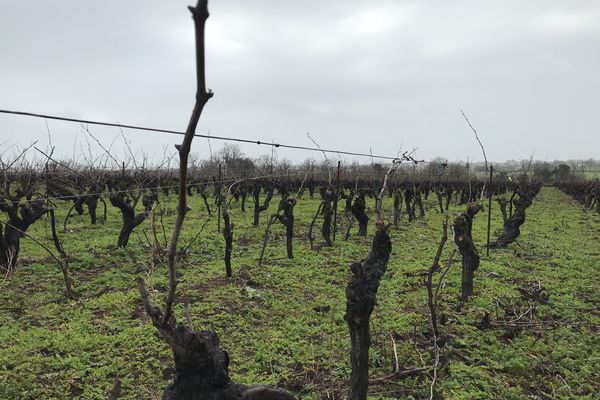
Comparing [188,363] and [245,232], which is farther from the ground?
[188,363]

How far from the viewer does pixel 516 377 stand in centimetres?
381

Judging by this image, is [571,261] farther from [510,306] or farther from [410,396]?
[410,396]

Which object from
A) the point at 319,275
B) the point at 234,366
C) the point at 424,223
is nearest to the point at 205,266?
the point at 319,275

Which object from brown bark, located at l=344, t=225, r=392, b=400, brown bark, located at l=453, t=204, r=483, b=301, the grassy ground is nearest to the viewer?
brown bark, located at l=344, t=225, r=392, b=400

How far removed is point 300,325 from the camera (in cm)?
501

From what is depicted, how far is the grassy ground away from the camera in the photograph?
144 inches

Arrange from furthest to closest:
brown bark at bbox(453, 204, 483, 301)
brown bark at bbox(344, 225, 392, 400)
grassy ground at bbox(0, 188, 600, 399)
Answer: brown bark at bbox(453, 204, 483, 301) < grassy ground at bbox(0, 188, 600, 399) < brown bark at bbox(344, 225, 392, 400)

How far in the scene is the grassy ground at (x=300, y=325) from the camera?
12.0 feet

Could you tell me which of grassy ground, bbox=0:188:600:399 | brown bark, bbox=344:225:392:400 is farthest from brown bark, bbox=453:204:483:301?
brown bark, bbox=344:225:392:400

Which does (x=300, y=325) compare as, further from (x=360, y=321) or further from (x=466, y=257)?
(x=466, y=257)

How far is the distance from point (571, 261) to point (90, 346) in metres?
9.33

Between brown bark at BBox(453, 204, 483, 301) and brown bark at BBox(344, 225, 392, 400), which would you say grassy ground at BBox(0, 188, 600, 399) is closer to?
brown bark at BBox(453, 204, 483, 301)

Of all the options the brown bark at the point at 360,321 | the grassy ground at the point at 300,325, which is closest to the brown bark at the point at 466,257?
the grassy ground at the point at 300,325

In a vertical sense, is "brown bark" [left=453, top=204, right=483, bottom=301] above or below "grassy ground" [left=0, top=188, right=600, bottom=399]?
above
